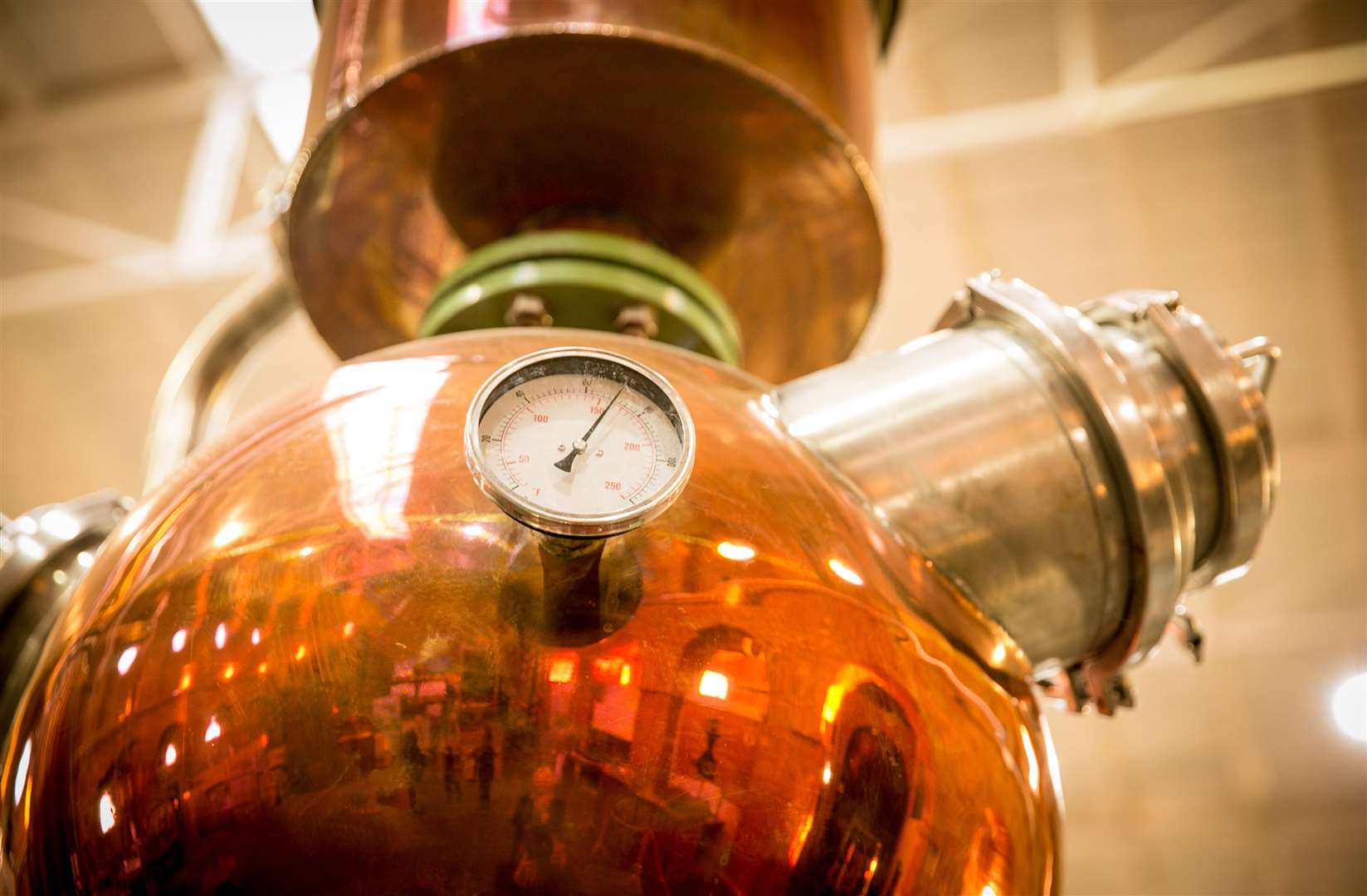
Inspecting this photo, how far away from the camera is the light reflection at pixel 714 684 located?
2.39 ft

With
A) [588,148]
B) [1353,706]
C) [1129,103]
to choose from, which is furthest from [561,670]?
[1353,706]

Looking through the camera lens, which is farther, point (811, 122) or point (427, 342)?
point (811, 122)

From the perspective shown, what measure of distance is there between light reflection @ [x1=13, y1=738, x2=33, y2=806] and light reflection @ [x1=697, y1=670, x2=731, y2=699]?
45 cm


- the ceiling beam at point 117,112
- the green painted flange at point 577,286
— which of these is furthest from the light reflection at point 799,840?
the ceiling beam at point 117,112

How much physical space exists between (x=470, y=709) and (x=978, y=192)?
17.4ft

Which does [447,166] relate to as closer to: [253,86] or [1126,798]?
[253,86]

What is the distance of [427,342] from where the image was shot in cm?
100

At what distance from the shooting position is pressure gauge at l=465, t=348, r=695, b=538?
2.37ft

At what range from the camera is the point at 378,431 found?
0.84 m

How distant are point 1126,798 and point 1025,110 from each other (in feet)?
16.8

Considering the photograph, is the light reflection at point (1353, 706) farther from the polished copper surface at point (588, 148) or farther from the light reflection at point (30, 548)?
the light reflection at point (30, 548)

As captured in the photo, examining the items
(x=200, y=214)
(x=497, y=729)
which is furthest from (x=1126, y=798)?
(x=497, y=729)

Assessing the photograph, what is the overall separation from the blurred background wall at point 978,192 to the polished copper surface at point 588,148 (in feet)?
12.8

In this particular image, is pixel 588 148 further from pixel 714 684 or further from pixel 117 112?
pixel 117 112
